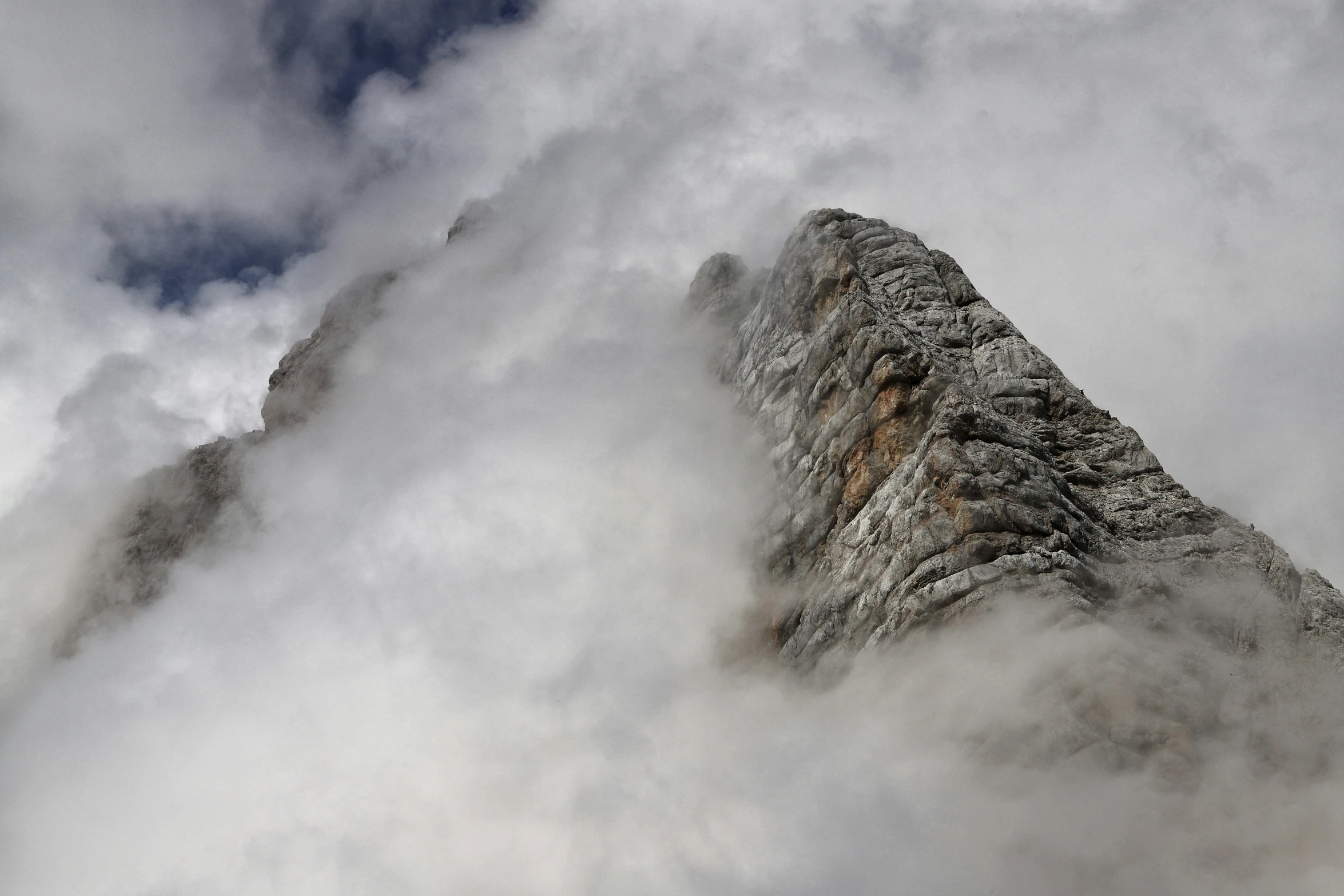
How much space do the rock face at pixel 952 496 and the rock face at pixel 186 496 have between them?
69.8 metres

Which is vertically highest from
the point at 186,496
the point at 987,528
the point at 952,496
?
the point at 186,496

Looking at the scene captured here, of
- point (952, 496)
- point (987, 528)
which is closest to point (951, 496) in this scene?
point (952, 496)

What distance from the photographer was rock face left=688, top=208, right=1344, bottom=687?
35.2 m

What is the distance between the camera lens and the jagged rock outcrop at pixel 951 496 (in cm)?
3522

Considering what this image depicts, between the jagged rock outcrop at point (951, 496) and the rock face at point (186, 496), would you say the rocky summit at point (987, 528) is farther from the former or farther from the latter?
the rock face at point (186, 496)

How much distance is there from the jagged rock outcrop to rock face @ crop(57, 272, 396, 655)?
6977 centimetres

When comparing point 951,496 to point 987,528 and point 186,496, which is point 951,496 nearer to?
point 987,528

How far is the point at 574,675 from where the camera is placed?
51.1m

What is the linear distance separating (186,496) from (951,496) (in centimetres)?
9378

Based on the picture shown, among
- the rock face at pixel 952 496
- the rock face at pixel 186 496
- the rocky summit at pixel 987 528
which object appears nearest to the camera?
the rocky summit at pixel 987 528

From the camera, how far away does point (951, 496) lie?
37125mm

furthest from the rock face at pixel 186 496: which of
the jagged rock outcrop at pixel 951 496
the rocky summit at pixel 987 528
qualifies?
the jagged rock outcrop at pixel 951 496

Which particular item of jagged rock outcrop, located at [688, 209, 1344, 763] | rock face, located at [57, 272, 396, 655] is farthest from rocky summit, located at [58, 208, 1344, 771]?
rock face, located at [57, 272, 396, 655]

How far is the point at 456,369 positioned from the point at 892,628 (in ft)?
233
